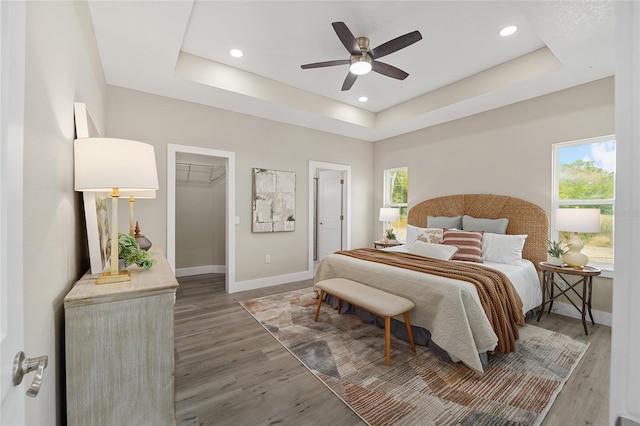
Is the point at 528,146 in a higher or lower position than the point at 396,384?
higher

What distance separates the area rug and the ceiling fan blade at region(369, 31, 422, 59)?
8.93 ft

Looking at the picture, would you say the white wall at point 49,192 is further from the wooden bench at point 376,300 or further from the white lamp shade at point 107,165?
the wooden bench at point 376,300

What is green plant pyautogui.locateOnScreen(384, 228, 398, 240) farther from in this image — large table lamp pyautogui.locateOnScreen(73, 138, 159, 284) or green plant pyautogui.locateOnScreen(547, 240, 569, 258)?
large table lamp pyautogui.locateOnScreen(73, 138, 159, 284)

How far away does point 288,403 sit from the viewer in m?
1.80

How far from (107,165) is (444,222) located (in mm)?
4151

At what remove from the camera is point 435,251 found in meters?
3.35

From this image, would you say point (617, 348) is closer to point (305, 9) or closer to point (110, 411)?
point (110, 411)

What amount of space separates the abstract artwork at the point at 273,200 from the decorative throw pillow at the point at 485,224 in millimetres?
2694

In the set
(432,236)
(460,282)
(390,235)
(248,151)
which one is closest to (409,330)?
(460,282)

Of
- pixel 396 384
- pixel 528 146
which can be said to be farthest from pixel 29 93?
pixel 528 146

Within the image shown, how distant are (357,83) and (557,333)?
12.2 ft

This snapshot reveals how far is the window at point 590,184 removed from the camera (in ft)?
10.0

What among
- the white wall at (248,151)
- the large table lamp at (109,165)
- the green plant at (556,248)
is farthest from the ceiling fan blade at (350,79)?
the green plant at (556,248)

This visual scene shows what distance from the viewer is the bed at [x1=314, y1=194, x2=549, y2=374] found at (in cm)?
211
